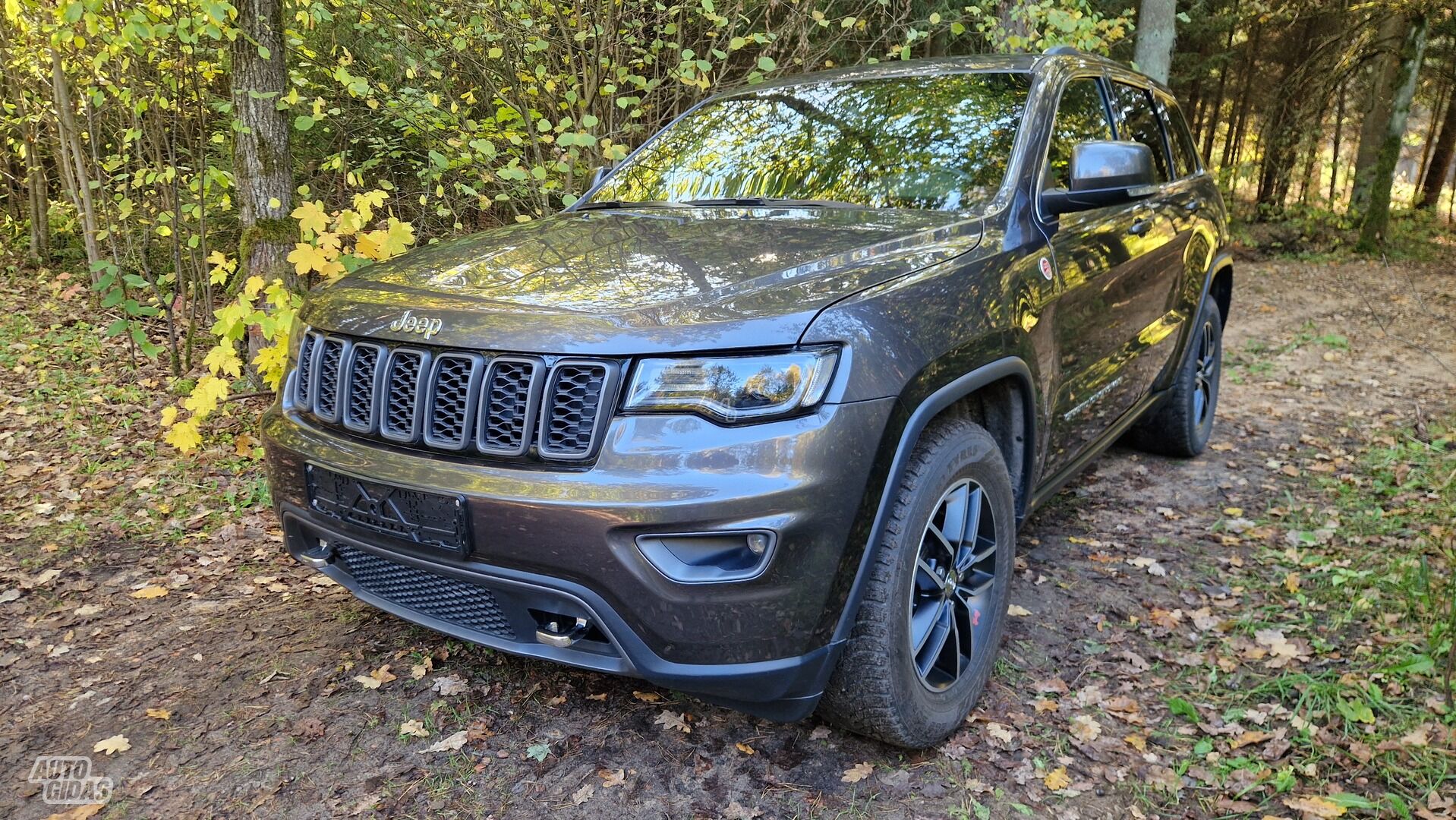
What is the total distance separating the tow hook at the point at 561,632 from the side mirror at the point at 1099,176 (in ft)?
6.13

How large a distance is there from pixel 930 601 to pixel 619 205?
178 cm

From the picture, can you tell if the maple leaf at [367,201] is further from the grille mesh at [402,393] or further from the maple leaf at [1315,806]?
the maple leaf at [1315,806]

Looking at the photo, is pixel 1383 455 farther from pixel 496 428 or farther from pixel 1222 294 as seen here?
pixel 496 428

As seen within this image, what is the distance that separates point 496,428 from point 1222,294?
4420mm

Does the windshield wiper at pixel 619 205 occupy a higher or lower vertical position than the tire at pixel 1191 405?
higher

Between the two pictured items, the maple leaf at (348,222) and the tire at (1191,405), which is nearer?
the maple leaf at (348,222)

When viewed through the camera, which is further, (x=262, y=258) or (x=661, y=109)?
(x=661, y=109)

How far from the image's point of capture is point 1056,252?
111 inches

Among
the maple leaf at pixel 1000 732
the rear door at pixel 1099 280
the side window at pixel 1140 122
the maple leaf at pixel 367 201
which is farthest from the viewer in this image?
→ the maple leaf at pixel 367 201

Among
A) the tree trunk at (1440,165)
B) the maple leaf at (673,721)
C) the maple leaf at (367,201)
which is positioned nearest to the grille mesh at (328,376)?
the maple leaf at (673,721)

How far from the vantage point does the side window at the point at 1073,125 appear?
294 cm

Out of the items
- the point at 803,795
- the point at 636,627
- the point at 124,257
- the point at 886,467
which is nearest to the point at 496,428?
the point at 636,627

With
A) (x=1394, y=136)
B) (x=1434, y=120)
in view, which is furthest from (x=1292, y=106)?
(x=1434, y=120)

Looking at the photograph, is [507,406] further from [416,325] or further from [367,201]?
[367,201]
